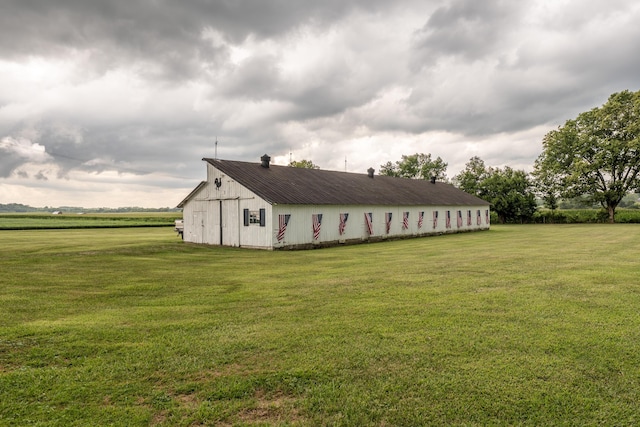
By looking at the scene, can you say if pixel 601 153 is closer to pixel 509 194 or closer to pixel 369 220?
pixel 509 194

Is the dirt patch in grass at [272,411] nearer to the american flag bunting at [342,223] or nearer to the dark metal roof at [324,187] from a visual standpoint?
the dark metal roof at [324,187]

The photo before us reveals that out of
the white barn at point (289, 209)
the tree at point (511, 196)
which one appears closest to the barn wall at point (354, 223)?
the white barn at point (289, 209)

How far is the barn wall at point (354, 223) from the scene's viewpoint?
23.2 metres

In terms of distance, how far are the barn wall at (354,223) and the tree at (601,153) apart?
79.7ft

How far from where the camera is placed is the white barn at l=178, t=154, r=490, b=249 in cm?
2297

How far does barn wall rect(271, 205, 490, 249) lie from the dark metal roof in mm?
482

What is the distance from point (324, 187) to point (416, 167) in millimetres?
46972

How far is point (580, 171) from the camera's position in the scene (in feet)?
172

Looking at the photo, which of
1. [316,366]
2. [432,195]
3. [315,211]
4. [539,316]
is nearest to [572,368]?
[539,316]

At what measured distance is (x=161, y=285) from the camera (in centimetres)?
1095

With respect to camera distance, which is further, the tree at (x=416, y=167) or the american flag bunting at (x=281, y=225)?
the tree at (x=416, y=167)

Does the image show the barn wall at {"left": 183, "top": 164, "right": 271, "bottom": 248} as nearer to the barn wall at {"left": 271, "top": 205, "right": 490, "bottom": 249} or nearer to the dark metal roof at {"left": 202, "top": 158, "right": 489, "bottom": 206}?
the dark metal roof at {"left": 202, "top": 158, "right": 489, "bottom": 206}

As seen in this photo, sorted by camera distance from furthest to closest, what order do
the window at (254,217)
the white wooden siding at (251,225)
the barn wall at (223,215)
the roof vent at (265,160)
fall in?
1. the roof vent at (265,160)
2. the barn wall at (223,215)
3. the white wooden siding at (251,225)
4. the window at (254,217)

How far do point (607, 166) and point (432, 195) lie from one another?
1154 inches
